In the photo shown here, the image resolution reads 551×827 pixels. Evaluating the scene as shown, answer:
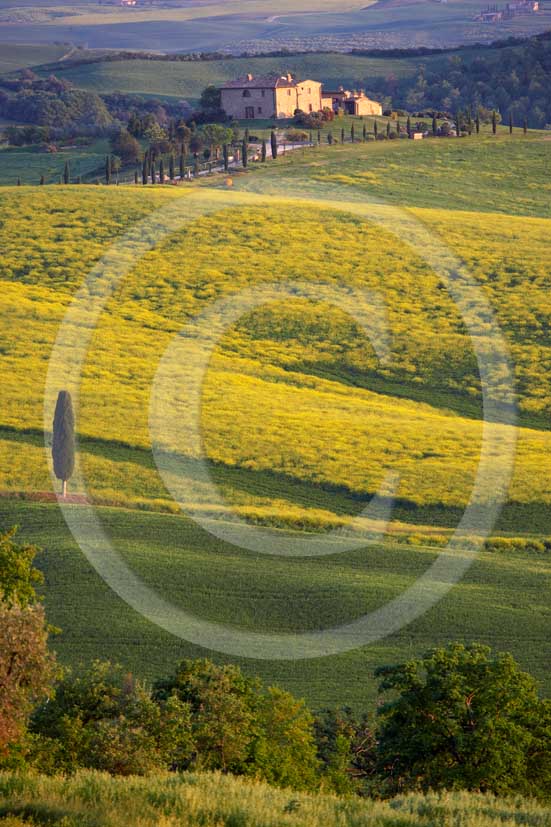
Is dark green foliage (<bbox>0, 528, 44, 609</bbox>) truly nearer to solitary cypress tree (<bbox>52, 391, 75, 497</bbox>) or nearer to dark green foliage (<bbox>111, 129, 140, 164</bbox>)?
solitary cypress tree (<bbox>52, 391, 75, 497</bbox>)

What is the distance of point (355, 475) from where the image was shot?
5322 centimetres

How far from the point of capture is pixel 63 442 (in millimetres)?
51188

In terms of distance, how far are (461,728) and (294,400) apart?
36.0m

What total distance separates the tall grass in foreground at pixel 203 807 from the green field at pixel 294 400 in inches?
610

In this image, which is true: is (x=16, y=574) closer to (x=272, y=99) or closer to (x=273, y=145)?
(x=273, y=145)

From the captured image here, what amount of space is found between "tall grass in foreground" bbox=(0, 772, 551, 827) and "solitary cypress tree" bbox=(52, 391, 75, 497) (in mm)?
30379

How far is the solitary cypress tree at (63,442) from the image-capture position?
50438 mm

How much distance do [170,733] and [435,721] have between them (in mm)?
5506

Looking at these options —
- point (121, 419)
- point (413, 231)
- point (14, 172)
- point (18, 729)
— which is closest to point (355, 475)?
point (121, 419)

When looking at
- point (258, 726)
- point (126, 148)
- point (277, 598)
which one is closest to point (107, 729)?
point (258, 726)

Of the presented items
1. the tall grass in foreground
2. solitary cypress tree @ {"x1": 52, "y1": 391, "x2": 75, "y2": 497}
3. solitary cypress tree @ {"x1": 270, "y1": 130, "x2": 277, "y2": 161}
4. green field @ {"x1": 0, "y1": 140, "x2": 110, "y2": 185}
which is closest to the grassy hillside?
solitary cypress tree @ {"x1": 52, "y1": 391, "x2": 75, "y2": 497}

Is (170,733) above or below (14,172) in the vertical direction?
below

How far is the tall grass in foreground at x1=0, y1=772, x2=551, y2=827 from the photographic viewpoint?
57.8 ft

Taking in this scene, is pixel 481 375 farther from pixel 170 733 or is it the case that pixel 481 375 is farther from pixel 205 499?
pixel 170 733
